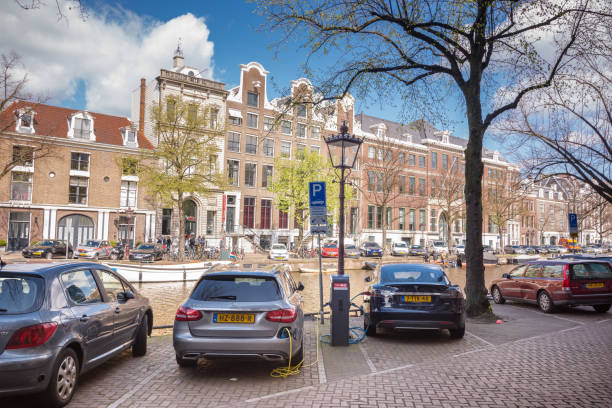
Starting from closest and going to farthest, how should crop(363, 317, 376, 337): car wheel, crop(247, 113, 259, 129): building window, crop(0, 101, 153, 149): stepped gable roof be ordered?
crop(363, 317, 376, 337): car wheel
crop(0, 101, 153, 149): stepped gable roof
crop(247, 113, 259, 129): building window

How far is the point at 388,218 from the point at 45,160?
122 ft

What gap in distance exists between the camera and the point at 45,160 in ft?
108

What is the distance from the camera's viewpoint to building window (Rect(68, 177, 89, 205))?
36.6 metres

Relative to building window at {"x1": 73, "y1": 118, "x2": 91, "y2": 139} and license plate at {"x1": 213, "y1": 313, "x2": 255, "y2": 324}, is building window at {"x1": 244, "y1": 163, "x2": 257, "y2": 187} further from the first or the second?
license plate at {"x1": 213, "y1": 313, "x2": 255, "y2": 324}

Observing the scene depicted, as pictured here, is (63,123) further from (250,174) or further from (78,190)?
(250,174)

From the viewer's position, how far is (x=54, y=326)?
4.55 m

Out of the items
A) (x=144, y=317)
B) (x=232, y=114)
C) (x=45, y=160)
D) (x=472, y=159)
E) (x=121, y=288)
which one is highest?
(x=232, y=114)

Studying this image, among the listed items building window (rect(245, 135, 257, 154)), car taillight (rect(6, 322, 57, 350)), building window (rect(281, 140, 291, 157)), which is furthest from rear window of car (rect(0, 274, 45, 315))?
building window (rect(281, 140, 291, 157))

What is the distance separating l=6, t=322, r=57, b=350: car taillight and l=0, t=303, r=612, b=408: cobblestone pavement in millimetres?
761

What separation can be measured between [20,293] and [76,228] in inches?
1409

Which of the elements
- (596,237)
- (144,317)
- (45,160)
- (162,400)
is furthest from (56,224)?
(596,237)

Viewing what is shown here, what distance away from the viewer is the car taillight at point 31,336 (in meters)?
4.24

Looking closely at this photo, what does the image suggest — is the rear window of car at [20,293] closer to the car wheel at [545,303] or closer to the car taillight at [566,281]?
the car taillight at [566,281]

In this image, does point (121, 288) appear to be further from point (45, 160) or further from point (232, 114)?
point (232, 114)
